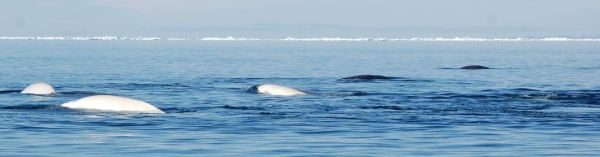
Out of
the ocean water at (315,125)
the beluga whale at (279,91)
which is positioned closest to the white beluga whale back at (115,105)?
the ocean water at (315,125)

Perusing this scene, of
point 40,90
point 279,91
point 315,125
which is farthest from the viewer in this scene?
point 279,91

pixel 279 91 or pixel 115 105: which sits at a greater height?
pixel 115 105

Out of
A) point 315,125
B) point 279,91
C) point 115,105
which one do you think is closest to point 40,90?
point 279,91

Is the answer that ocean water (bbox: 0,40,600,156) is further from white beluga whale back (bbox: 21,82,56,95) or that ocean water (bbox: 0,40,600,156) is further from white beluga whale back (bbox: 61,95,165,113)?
white beluga whale back (bbox: 61,95,165,113)

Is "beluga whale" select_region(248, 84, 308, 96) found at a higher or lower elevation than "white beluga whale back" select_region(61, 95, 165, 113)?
lower

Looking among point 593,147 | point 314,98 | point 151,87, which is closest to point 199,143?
point 593,147

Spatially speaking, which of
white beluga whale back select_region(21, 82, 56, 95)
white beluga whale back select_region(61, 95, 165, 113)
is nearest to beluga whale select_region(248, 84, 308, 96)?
white beluga whale back select_region(21, 82, 56, 95)

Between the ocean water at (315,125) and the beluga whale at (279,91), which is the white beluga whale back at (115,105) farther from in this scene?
the beluga whale at (279,91)

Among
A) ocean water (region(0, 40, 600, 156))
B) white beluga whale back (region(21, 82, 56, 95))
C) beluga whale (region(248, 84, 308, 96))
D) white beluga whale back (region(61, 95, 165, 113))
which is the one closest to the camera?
ocean water (region(0, 40, 600, 156))

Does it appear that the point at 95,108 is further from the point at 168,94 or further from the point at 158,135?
the point at 168,94

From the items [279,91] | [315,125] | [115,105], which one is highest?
[115,105]

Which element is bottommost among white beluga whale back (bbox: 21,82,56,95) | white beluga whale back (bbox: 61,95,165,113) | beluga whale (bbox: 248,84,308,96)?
beluga whale (bbox: 248,84,308,96)

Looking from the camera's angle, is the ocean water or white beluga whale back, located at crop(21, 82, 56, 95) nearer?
the ocean water

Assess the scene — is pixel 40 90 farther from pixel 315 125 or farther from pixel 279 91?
pixel 315 125
